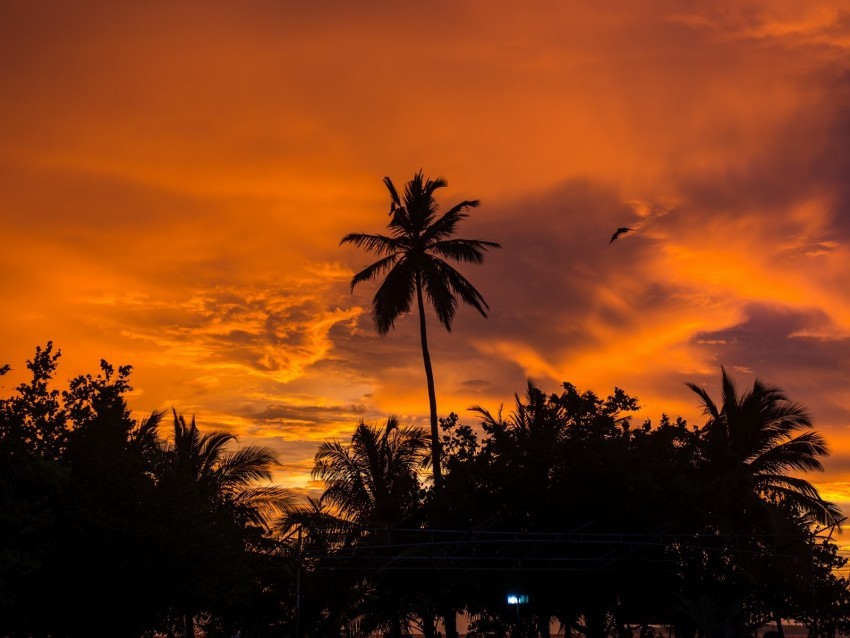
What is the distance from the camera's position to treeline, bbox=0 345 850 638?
20.9 meters

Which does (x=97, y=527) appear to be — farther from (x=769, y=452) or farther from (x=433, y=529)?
(x=769, y=452)

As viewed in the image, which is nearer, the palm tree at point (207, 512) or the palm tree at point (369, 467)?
the palm tree at point (207, 512)

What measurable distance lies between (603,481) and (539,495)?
236cm

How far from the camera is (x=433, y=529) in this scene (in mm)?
27719

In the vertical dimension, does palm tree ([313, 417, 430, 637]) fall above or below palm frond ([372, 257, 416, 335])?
below

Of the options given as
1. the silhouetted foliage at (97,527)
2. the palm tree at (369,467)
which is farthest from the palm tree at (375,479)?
the silhouetted foliage at (97,527)

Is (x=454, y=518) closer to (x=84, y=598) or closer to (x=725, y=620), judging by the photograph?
(x=725, y=620)

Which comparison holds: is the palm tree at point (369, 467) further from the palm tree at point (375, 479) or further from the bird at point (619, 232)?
the bird at point (619, 232)

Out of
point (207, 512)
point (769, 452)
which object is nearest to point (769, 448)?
point (769, 452)

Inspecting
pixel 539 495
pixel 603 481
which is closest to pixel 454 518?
pixel 539 495

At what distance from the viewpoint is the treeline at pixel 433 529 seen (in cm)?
2088

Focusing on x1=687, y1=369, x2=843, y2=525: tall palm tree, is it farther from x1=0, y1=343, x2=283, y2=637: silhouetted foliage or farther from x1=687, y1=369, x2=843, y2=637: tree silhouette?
x1=0, y1=343, x2=283, y2=637: silhouetted foliage

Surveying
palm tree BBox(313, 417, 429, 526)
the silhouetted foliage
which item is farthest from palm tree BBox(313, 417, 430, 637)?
the silhouetted foliage

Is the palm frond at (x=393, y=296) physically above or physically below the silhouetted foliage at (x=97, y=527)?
above
